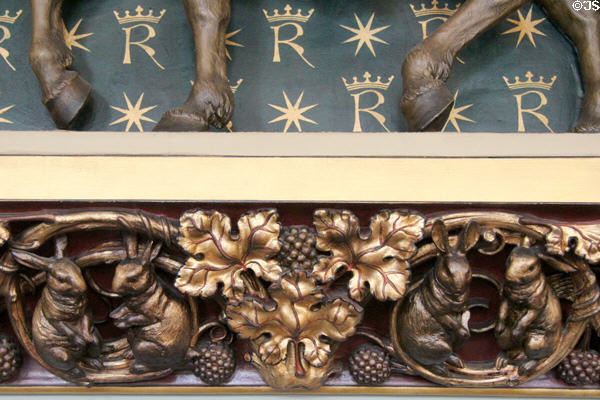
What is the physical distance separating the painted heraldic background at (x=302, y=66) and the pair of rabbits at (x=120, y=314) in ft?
0.68

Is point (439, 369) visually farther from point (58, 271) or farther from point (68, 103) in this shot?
point (68, 103)

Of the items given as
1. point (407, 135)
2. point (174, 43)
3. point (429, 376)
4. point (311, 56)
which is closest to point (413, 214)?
point (407, 135)

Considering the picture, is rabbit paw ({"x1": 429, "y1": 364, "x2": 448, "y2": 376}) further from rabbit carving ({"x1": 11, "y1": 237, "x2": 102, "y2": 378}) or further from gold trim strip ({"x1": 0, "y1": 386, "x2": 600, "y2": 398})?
rabbit carving ({"x1": 11, "y1": 237, "x2": 102, "y2": 378})

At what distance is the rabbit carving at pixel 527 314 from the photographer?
0.72 meters

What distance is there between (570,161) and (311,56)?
0.35 m

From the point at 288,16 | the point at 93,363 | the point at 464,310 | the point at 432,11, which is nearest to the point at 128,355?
the point at 93,363

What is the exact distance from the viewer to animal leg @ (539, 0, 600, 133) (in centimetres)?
85

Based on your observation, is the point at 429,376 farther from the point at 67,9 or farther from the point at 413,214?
the point at 67,9

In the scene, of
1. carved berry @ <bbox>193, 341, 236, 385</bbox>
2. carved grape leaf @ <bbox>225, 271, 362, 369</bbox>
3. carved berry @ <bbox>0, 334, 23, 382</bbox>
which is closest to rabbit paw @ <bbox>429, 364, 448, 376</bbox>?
carved grape leaf @ <bbox>225, 271, 362, 369</bbox>

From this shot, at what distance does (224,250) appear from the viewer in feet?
Result: 2.35

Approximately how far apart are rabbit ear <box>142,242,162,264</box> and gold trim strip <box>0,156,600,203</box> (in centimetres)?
5

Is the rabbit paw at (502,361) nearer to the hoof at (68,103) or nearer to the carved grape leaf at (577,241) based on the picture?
the carved grape leaf at (577,241)

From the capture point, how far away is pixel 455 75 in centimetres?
90

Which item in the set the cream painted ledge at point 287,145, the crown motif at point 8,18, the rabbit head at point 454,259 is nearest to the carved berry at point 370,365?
the rabbit head at point 454,259
